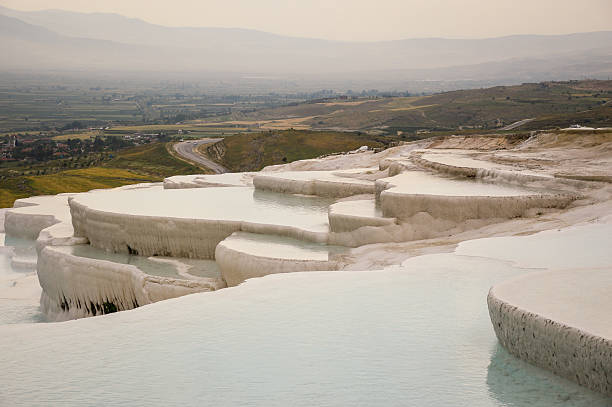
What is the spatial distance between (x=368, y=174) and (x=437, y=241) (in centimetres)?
632

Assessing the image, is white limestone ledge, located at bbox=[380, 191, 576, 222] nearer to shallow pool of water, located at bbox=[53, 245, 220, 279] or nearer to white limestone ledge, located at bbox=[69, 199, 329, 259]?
white limestone ledge, located at bbox=[69, 199, 329, 259]

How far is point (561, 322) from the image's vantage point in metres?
5.83

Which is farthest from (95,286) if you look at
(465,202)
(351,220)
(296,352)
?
(296,352)

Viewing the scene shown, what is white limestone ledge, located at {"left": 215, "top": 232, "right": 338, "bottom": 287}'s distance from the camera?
33.4 ft

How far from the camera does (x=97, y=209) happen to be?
44.9ft

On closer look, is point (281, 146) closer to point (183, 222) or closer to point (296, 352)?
point (183, 222)

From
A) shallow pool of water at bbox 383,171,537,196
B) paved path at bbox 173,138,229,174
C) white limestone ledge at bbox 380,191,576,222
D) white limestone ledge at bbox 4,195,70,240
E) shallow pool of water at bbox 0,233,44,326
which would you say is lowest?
paved path at bbox 173,138,229,174

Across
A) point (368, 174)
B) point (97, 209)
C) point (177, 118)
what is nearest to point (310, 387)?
point (97, 209)

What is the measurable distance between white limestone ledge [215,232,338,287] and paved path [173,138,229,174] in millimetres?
50318

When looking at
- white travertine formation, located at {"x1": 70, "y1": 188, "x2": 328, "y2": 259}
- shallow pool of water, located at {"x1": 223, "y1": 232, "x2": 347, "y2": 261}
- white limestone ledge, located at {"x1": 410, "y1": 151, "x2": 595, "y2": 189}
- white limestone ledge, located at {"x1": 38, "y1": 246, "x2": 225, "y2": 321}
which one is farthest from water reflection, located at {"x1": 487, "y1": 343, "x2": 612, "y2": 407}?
white limestone ledge, located at {"x1": 410, "y1": 151, "x2": 595, "y2": 189}

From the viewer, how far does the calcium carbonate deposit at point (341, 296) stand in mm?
5961

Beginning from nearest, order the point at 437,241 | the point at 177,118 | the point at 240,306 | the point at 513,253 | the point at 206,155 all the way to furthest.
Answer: the point at 240,306
the point at 513,253
the point at 437,241
the point at 206,155
the point at 177,118

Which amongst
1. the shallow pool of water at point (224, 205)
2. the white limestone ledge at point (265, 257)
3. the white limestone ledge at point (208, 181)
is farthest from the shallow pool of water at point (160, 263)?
the white limestone ledge at point (208, 181)

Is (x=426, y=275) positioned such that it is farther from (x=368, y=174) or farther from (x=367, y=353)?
(x=368, y=174)
